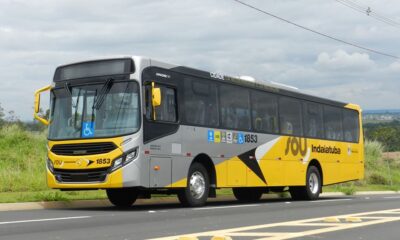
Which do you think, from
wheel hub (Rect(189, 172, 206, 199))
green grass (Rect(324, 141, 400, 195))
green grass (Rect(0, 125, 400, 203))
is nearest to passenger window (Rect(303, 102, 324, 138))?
green grass (Rect(0, 125, 400, 203))

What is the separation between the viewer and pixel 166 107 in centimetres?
1532

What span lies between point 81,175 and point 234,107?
5.13 metres

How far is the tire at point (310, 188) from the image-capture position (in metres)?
21.7

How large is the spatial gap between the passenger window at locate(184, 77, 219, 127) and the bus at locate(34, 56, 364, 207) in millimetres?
25

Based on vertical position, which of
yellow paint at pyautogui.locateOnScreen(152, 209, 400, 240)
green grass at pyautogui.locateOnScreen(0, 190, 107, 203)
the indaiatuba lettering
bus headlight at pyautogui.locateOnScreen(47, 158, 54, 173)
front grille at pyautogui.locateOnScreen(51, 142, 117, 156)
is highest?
the indaiatuba lettering

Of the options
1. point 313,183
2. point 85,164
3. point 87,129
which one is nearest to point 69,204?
point 85,164

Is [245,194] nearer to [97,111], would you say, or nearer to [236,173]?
[236,173]

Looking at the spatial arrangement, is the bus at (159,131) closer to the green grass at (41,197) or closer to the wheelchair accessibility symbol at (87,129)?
the wheelchair accessibility symbol at (87,129)

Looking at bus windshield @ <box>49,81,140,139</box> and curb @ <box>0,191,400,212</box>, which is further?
curb @ <box>0,191,400,212</box>

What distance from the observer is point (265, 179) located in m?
19.1

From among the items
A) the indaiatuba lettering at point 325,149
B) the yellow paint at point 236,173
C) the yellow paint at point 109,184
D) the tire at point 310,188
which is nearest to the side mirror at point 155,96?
the yellow paint at point 109,184

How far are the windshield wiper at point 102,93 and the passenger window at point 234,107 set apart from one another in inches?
143

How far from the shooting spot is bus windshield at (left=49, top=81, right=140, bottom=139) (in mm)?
14391

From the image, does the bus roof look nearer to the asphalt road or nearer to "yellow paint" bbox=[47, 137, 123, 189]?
"yellow paint" bbox=[47, 137, 123, 189]
